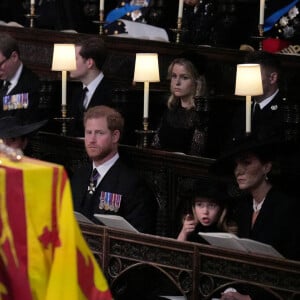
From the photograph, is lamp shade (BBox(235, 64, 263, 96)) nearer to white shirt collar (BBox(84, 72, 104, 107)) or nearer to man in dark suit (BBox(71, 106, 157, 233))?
man in dark suit (BBox(71, 106, 157, 233))

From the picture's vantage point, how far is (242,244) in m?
5.89

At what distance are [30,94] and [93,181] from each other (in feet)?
6.03

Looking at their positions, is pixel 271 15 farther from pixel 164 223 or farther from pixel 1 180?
pixel 1 180

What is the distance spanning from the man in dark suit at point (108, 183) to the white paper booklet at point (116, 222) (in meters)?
0.68

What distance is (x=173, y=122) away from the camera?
896 cm

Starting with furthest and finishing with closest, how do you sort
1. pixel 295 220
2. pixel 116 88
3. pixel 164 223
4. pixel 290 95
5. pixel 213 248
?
pixel 116 88 < pixel 290 95 < pixel 164 223 < pixel 295 220 < pixel 213 248

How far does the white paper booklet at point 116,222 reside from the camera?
6.38 meters

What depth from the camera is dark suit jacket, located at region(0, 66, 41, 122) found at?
Result: 916cm

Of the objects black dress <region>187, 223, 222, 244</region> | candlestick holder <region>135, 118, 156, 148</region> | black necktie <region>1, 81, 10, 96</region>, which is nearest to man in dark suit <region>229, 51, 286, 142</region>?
candlestick holder <region>135, 118, 156, 148</region>

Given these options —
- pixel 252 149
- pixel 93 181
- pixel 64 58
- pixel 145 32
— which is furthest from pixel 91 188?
pixel 145 32

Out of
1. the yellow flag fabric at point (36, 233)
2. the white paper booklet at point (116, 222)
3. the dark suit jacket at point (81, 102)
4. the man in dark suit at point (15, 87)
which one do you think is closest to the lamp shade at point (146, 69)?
the dark suit jacket at point (81, 102)

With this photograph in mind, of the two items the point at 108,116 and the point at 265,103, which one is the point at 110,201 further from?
the point at 265,103

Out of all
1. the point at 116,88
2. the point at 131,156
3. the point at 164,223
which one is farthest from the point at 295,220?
the point at 116,88

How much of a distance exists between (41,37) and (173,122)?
2.66 metres
